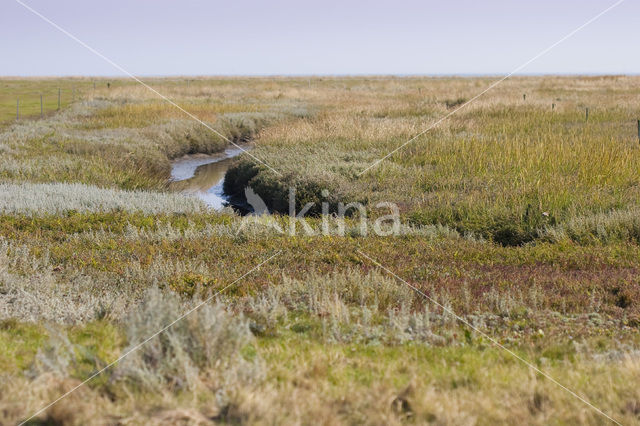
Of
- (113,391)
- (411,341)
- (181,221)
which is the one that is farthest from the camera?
(181,221)

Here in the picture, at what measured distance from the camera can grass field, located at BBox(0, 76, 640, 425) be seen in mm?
4367

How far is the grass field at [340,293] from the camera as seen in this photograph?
4367 mm

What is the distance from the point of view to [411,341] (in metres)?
5.79

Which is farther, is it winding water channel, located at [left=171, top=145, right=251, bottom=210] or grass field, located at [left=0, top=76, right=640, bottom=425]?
winding water channel, located at [left=171, top=145, right=251, bottom=210]

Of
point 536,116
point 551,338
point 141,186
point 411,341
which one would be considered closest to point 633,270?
point 551,338

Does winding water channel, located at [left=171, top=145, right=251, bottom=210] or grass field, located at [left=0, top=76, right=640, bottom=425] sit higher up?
grass field, located at [left=0, top=76, right=640, bottom=425]

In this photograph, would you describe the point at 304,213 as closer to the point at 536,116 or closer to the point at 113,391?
the point at 113,391

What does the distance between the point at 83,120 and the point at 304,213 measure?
783 inches

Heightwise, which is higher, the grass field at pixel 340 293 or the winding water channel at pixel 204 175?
the grass field at pixel 340 293

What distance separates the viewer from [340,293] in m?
7.53

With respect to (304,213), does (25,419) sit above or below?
above

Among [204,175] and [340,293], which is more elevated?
[340,293]

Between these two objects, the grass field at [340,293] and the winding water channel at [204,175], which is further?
the winding water channel at [204,175]

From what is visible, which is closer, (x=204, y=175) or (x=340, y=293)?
(x=340, y=293)
